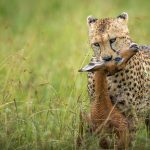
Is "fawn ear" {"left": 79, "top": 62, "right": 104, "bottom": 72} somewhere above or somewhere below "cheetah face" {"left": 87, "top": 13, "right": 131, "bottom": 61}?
→ below

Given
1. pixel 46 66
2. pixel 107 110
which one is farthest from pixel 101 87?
pixel 46 66

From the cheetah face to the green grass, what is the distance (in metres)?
0.29

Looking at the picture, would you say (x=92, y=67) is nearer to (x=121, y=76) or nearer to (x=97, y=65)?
(x=97, y=65)

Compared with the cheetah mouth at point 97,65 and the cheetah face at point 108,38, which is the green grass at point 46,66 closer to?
the cheetah face at point 108,38

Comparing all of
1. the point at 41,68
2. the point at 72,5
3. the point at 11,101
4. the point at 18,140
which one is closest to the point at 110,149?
the point at 18,140

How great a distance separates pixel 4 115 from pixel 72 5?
643 cm

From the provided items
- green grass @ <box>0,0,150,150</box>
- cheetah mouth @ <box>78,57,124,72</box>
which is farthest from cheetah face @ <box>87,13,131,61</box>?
green grass @ <box>0,0,150,150</box>

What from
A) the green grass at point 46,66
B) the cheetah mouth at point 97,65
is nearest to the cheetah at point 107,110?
the cheetah mouth at point 97,65

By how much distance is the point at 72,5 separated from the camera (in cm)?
1419

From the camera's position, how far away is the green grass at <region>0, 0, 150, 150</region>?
25.3 ft

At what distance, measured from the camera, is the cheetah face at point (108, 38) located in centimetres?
788

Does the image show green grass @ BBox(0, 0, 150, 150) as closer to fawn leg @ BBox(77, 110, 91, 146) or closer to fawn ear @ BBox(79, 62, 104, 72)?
fawn leg @ BBox(77, 110, 91, 146)

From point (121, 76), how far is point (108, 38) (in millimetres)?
357

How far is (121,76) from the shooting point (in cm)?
802
